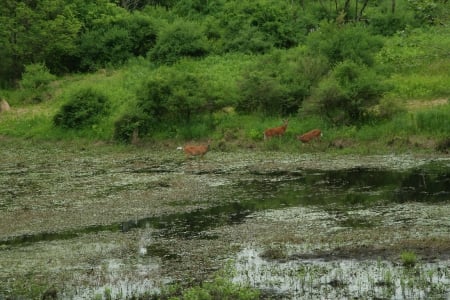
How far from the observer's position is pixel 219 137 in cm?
2705

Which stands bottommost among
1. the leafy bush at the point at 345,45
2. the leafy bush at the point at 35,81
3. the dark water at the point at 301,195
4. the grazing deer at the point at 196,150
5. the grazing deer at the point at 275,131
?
the leafy bush at the point at 35,81

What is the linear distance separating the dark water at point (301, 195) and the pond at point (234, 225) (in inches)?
1.1

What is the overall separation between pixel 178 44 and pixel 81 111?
29.8ft

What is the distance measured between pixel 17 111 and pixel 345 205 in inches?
830

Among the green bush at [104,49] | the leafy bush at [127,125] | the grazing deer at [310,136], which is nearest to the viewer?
the grazing deer at [310,136]

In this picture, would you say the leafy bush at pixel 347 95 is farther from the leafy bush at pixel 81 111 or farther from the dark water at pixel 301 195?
the leafy bush at pixel 81 111

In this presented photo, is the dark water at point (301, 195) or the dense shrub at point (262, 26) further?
the dense shrub at point (262, 26)

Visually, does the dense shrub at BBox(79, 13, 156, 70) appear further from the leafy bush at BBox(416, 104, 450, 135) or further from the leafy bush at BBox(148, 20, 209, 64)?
the leafy bush at BBox(416, 104, 450, 135)

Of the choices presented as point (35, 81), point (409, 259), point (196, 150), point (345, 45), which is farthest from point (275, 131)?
point (35, 81)

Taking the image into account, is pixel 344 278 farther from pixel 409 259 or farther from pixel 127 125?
pixel 127 125

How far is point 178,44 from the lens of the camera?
3806 cm

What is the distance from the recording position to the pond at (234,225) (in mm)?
13203

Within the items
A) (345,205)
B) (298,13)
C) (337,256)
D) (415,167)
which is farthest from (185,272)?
(298,13)

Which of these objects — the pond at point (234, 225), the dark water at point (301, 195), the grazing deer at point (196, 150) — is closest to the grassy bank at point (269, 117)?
the grazing deer at point (196, 150)
